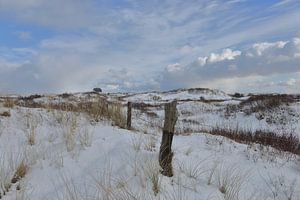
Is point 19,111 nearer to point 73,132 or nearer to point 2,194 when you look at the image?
point 73,132

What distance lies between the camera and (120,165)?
6289 mm

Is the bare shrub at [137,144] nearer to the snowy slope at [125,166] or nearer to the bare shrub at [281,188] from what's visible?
the snowy slope at [125,166]

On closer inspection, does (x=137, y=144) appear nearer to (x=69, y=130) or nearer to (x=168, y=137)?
(x=168, y=137)

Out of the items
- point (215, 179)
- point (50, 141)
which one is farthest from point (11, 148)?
point (215, 179)

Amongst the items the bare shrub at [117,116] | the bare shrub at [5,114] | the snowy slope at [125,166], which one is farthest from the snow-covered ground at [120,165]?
the bare shrub at [117,116]

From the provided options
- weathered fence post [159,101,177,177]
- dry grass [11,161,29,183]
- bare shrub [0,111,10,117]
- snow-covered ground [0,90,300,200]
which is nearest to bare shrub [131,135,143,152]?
snow-covered ground [0,90,300,200]

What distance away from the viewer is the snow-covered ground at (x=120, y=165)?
5.49 m

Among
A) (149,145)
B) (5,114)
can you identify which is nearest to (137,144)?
(149,145)

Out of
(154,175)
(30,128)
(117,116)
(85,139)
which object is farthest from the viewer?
(117,116)

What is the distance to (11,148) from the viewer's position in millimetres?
7223

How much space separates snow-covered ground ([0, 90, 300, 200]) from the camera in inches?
216

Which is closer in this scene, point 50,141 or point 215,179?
point 215,179

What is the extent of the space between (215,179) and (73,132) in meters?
3.58

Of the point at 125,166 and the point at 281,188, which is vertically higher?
the point at 125,166
